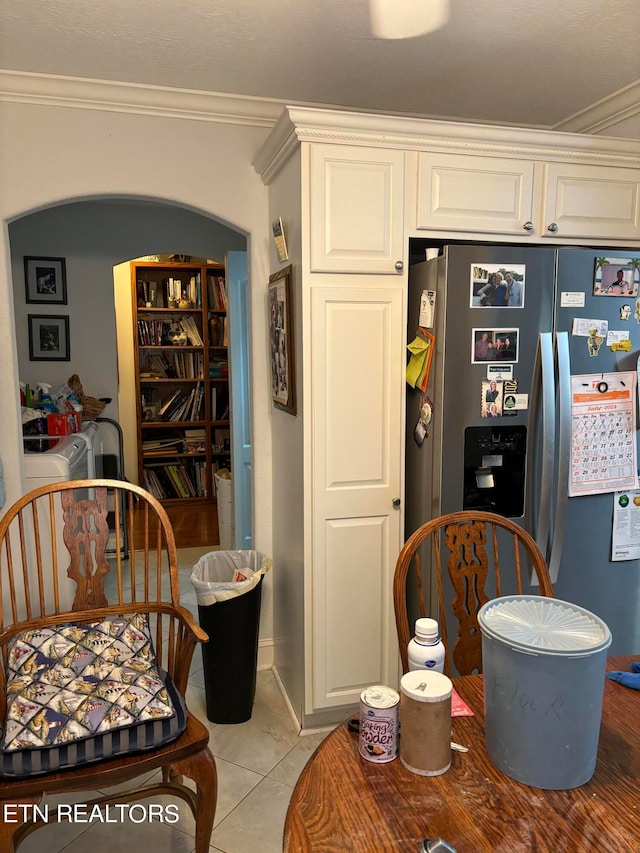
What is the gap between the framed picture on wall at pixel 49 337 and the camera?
4191mm

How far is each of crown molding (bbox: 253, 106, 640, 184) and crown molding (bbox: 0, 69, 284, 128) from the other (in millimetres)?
254

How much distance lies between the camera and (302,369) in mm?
2273

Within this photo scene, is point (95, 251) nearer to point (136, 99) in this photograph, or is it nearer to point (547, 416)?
point (136, 99)

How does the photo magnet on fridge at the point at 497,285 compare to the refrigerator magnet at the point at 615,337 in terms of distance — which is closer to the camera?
the photo magnet on fridge at the point at 497,285

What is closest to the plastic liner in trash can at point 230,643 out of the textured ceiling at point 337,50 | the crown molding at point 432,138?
the crown molding at point 432,138

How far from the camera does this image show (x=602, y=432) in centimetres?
236

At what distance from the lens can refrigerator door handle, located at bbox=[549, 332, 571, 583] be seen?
2.26 meters

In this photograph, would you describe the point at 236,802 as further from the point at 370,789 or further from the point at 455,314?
the point at 455,314

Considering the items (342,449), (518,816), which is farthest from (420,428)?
(518,816)

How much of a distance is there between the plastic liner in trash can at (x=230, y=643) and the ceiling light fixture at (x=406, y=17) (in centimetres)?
196

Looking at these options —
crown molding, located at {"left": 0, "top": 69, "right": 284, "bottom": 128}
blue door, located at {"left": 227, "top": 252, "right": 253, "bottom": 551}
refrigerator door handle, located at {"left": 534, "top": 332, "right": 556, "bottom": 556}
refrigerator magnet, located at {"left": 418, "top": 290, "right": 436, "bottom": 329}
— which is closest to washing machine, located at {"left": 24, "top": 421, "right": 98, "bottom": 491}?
blue door, located at {"left": 227, "top": 252, "right": 253, "bottom": 551}

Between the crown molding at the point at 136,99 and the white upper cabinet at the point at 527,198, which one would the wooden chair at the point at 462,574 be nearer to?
the white upper cabinet at the point at 527,198

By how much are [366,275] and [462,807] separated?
1.72 meters

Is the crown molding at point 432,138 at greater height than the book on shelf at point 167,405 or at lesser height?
greater
